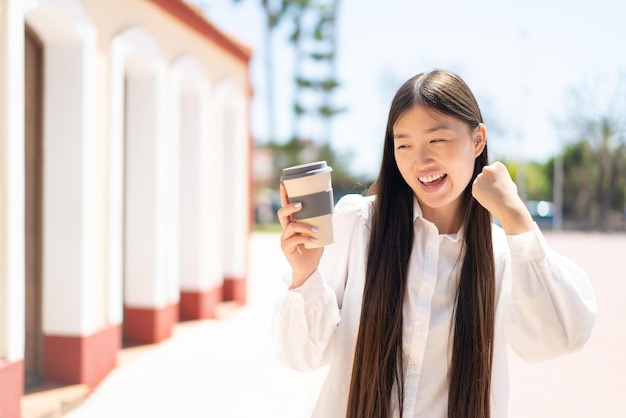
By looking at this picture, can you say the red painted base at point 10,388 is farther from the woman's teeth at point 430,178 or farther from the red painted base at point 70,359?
the woman's teeth at point 430,178

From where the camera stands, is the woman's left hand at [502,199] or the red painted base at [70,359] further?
the red painted base at [70,359]

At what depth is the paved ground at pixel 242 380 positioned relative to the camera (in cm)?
520

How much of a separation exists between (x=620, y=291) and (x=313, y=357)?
1183cm

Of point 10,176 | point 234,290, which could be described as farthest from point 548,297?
point 234,290

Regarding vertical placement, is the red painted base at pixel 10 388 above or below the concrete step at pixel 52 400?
above

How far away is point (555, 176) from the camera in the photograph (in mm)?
39562

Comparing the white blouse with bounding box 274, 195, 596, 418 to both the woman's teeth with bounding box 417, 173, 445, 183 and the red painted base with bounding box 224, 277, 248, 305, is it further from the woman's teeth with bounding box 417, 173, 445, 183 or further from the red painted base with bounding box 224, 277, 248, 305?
the red painted base with bounding box 224, 277, 248, 305

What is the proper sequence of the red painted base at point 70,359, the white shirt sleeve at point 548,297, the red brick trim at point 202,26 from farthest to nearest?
1. the red brick trim at point 202,26
2. the red painted base at point 70,359
3. the white shirt sleeve at point 548,297

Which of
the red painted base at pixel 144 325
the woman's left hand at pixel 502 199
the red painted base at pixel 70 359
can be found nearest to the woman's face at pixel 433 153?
the woman's left hand at pixel 502 199

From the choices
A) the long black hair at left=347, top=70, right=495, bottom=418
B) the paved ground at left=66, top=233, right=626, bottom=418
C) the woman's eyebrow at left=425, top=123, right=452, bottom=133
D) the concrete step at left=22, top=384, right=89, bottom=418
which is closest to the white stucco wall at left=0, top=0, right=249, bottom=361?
the concrete step at left=22, top=384, right=89, bottom=418

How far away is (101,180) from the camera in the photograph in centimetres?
580

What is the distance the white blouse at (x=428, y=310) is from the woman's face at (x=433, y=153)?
13cm

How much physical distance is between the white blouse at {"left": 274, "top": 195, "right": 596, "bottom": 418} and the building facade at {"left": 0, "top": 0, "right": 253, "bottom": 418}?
2829mm

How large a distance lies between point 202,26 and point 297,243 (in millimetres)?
7044
